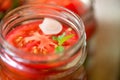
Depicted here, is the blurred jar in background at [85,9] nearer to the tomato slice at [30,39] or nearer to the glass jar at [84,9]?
the glass jar at [84,9]

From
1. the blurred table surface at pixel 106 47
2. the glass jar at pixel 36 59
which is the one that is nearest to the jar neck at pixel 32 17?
the glass jar at pixel 36 59

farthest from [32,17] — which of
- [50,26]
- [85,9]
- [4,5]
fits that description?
[85,9]

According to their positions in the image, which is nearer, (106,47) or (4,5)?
(4,5)

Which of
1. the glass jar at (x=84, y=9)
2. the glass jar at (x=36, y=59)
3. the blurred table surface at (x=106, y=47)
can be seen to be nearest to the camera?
the glass jar at (x=36, y=59)

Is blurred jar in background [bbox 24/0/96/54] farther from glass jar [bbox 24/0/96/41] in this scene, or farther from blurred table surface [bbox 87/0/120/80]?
blurred table surface [bbox 87/0/120/80]

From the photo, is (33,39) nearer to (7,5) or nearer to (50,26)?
(50,26)

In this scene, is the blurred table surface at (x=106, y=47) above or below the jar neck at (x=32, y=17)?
above

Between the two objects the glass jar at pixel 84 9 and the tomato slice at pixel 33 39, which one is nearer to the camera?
the tomato slice at pixel 33 39
